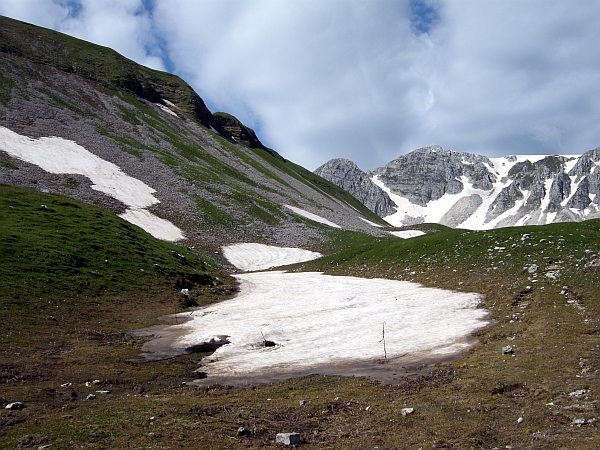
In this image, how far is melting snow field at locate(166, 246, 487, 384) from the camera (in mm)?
17484

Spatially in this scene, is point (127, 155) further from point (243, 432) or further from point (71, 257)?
point (243, 432)

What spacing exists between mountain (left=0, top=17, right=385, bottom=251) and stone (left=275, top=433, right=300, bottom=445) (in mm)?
60447

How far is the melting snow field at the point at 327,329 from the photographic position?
17484 millimetres

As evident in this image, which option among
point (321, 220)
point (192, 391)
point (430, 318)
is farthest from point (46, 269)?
point (321, 220)

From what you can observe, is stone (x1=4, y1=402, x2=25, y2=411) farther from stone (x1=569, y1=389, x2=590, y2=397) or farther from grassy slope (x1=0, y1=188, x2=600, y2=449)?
stone (x1=569, y1=389, x2=590, y2=397)

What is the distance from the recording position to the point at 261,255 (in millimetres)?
73188

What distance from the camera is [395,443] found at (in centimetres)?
977

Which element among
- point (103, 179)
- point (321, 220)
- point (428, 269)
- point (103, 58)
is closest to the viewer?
point (428, 269)

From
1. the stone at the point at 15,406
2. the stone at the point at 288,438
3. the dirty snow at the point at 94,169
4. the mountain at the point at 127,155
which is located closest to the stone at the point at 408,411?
the stone at the point at 288,438

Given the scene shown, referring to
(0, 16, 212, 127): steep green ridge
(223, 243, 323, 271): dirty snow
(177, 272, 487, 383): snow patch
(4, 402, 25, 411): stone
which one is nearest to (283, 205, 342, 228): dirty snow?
(223, 243, 323, 271): dirty snow

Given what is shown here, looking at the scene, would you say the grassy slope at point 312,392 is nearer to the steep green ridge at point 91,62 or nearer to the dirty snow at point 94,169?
the dirty snow at point 94,169

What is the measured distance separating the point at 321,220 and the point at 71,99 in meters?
78.2

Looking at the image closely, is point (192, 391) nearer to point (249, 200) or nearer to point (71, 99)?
point (249, 200)

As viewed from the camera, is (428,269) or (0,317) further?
(428,269)
